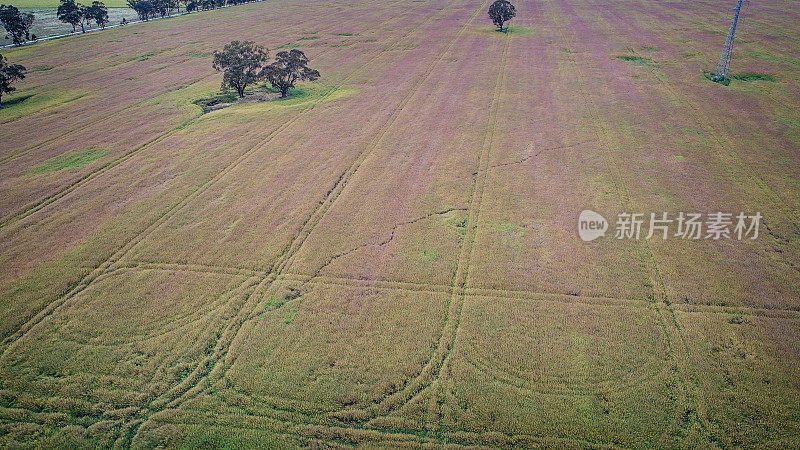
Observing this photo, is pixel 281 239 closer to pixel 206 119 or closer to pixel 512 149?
pixel 512 149

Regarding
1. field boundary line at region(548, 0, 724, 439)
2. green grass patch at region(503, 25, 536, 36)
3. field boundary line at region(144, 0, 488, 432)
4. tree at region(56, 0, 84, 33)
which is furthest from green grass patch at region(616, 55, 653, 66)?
tree at region(56, 0, 84, 33)

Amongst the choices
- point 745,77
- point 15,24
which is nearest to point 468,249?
point 745,77

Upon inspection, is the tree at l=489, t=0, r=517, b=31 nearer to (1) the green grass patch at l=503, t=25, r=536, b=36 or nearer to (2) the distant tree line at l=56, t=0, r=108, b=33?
(1) the green grass patch at l=503, t=25, r=536, b=36

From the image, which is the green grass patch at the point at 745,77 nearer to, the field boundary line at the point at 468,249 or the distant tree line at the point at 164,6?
the field boundary line at the point at 468,249

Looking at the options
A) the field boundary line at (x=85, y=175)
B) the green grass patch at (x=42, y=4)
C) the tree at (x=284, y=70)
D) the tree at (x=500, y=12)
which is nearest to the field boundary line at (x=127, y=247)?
the field boundary line at (x=85, y=175)

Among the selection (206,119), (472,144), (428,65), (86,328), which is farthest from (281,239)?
(428,65)

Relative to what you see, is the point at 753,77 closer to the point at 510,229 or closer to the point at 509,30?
the point at 509,30
